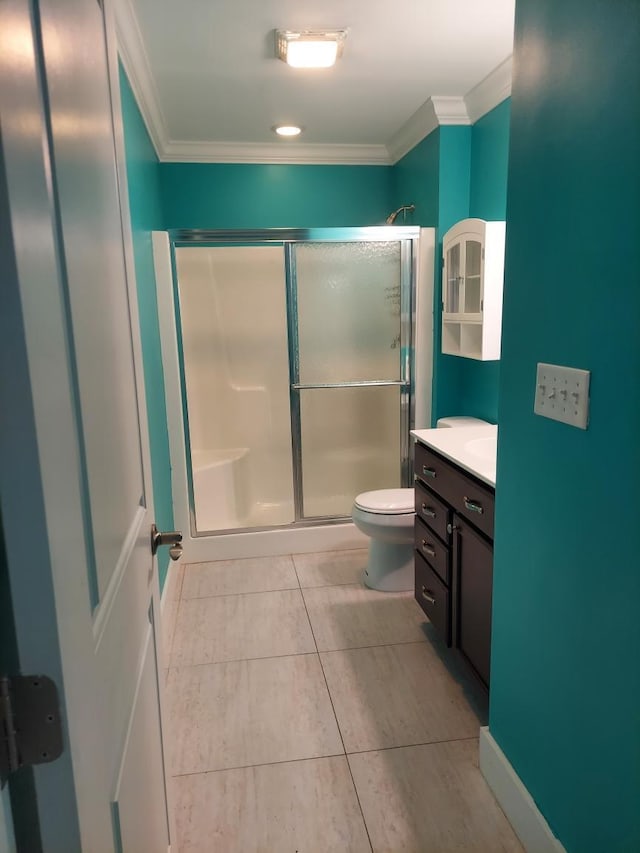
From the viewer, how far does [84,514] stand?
2.36ft

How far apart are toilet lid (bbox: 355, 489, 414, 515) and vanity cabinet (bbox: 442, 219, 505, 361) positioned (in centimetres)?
76

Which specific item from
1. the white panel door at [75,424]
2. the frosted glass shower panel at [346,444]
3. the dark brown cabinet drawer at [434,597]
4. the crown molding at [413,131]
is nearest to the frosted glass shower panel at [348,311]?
the frosted glass shower panel at [346,444]

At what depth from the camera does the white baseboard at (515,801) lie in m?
1.41

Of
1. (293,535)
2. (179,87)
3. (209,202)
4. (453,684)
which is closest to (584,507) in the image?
(453,684)

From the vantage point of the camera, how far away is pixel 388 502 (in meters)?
2.81

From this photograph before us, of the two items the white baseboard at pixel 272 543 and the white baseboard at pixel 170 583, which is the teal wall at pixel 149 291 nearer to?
the white baseboard at pixel 170 583

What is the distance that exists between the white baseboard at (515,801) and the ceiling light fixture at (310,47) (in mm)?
2523

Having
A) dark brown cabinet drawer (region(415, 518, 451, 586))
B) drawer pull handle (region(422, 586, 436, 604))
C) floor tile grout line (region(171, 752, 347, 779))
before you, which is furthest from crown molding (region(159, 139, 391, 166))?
floor tile grout line (region(171, 752, 347, 779))

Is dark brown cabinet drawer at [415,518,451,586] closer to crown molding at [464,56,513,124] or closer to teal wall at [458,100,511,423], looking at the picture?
teal wall at [458,100,511,423]

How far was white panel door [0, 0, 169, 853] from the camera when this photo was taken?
0.52 m

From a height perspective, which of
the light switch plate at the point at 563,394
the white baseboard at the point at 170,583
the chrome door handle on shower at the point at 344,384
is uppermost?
the light switch plate at the point at 563,394

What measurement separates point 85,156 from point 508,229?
102 centimetres

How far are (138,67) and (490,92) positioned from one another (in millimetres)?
1611

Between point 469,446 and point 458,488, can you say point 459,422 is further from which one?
point 458,488
